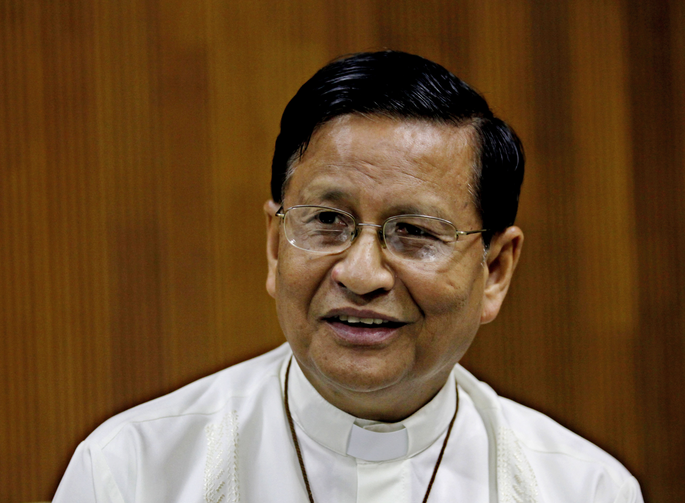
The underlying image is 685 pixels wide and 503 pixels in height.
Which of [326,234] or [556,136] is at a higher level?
[556,136]

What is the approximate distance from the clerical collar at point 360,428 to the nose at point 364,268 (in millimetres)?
387

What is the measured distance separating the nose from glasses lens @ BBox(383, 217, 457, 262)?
37mm

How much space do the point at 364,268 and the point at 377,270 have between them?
28 millimetres

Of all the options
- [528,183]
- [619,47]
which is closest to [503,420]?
[528,183]

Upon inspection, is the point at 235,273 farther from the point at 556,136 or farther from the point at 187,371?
the point at 556,136

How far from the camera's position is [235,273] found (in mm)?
1772

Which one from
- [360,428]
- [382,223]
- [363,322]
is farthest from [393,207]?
[360,428]

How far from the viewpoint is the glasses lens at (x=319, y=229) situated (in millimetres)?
1284

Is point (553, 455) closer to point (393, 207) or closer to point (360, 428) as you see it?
point (360, 428)

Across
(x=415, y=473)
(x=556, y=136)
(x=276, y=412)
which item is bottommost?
(x=415, y=473)

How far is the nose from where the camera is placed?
1.22 m

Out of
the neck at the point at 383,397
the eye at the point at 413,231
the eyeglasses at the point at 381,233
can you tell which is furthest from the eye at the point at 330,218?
the neck at the point at 383,397

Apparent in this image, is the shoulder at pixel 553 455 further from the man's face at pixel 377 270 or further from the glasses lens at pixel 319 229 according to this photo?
the glasses lens at pixel 319 229

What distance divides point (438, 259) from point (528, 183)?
738 millimetres
